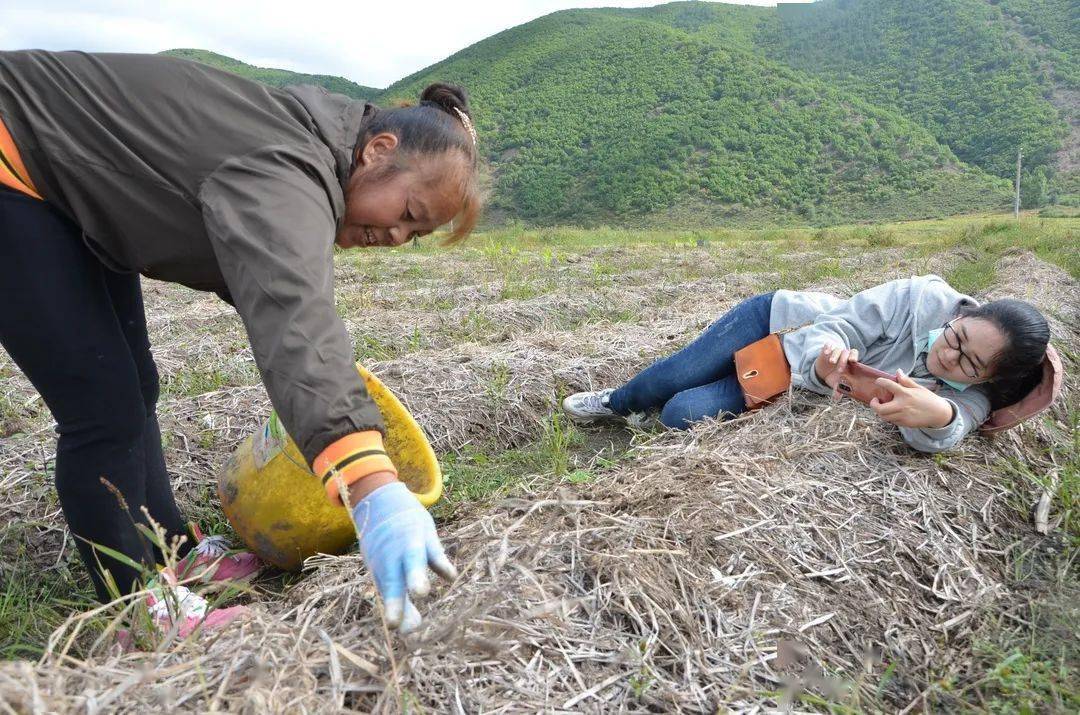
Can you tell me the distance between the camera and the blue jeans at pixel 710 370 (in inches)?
117

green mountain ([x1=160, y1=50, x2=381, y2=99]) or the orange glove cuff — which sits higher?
green mountain ([x1=160, y1=50, x2=381, y2=99])

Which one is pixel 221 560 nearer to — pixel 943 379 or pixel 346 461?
pixel 346 461

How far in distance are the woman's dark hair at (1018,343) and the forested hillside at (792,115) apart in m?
34.3

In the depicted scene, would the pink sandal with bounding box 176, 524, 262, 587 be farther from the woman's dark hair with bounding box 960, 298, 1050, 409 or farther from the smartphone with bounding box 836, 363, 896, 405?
the woman's dark hair with bounding box 960, 298, 1050, 409

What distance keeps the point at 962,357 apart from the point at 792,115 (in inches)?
1826

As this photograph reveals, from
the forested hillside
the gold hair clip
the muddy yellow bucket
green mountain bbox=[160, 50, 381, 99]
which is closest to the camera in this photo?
the gold hair clip

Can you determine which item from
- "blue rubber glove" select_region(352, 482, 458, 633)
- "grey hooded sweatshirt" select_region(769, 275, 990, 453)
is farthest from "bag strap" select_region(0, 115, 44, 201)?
"grey hooded sweatshirt" select_region(769, 275, 990, 453)

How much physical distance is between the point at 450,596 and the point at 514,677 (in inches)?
8.2

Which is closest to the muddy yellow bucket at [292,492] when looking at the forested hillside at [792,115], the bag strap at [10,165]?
the bag strap at [10,165]

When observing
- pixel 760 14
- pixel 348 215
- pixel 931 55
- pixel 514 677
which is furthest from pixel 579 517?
pixel 760 14

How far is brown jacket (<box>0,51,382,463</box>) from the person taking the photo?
1.11 m

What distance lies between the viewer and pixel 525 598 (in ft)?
4.40

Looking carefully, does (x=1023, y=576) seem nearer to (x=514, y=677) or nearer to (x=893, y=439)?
(x=893, y=439)

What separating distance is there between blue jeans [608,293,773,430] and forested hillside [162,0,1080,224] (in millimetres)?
33499
